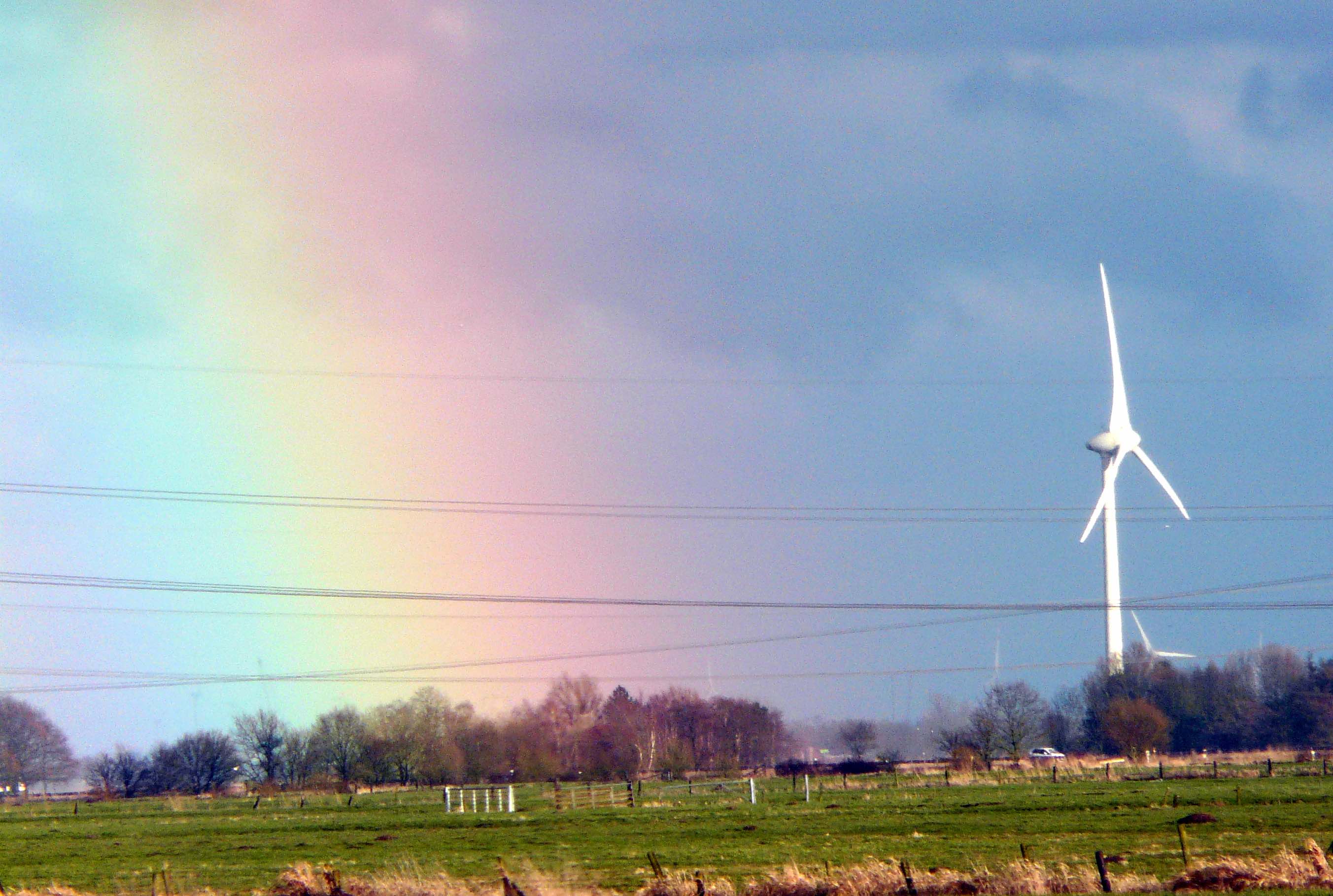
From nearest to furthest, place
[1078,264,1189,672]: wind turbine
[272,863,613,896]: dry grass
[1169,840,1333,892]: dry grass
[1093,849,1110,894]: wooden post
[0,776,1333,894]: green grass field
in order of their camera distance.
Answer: [1093,849,1110,894]: wooden post → [1169,840,1333,892]: dry grass → [272,863,613,896]: dry grass → [0,776,1333,894]: green grass field → [1078,264,1189,672]: wind turbine

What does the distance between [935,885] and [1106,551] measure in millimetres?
98992

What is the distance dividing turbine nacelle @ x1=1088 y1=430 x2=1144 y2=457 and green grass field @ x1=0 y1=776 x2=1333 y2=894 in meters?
43.0

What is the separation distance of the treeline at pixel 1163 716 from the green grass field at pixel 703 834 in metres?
42.0

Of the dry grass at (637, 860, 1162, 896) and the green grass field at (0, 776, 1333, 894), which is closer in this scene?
the dry grass at (637, 860, 1162, 896)

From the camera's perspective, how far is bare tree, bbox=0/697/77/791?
158 metres

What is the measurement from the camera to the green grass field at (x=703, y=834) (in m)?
38.0

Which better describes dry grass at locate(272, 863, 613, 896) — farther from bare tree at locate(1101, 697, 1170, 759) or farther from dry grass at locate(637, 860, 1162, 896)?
bare tree at locate(1101, 697, 1170, 759)

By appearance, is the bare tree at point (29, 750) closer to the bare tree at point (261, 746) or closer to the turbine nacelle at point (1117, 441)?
the bare tree at point (261, 746)

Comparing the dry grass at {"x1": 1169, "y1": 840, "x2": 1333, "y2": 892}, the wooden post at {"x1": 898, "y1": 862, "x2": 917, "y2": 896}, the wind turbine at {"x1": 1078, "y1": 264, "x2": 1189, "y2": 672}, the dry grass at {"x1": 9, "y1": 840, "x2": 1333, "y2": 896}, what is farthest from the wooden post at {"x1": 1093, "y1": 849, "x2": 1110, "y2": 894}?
the wind turbine at {"x1": 1078, "y1": 264, "x2": 1189, "y2": 672}

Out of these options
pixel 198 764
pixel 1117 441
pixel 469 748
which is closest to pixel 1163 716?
pixel 1117 441

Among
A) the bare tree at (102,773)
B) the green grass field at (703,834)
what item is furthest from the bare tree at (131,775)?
the green grass field at (703,834)

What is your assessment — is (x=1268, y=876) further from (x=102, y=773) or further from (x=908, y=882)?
(x=102, y=773)

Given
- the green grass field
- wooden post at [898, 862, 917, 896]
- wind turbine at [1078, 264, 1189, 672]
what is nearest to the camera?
wooden post at [898, 862, 917, 896]

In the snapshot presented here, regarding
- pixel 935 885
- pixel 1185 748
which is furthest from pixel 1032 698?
pixel 935 885
